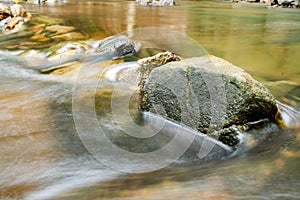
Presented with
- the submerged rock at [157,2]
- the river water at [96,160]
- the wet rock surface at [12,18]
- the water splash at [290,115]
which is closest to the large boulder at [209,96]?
the water splash at [290,115]

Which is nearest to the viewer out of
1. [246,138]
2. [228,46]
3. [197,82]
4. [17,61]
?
[246,138]

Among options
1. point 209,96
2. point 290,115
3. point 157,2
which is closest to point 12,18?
point 209,96

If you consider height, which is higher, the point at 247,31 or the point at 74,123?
the point at 247,31

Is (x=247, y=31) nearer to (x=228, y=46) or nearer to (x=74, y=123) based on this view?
(x=228, y=46)

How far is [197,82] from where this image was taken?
12.8ft

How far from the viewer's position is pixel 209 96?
3742mm

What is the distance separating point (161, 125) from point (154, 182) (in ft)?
4.63

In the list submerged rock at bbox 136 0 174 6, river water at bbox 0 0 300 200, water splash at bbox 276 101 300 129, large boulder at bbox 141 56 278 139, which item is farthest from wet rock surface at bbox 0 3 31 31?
submerged rock at bbox 136 0 174 6

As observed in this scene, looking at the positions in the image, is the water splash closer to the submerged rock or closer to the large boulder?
the large boulder

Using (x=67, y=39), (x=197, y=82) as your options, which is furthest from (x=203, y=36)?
(x=197, y=82)

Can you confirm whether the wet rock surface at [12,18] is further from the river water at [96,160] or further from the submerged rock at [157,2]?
the submerged rock at [157,2]

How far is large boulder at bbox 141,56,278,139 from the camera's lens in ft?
11.9

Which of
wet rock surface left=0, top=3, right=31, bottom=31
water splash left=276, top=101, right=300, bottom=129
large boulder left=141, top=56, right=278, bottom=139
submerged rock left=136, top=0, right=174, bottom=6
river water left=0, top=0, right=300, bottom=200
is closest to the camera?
river water left=0, top=0, right=300, bottom=200

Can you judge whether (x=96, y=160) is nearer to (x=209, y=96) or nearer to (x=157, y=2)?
(x=209, y=96)
